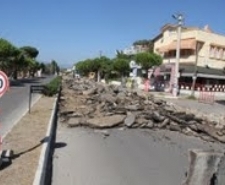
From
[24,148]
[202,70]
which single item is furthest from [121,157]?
[202,70]

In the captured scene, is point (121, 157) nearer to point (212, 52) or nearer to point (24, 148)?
point (24, 148)

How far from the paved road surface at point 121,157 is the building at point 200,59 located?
40232mm

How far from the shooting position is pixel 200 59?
6172 centimetres

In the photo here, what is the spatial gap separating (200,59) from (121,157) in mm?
51261

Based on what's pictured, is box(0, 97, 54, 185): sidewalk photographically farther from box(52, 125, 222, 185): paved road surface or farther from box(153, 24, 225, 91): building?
box(153, 24, 225, 91): building

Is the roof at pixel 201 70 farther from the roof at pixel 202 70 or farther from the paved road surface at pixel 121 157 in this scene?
the paved road surface at pixel 121 157

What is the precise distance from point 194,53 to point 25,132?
49.3 metres

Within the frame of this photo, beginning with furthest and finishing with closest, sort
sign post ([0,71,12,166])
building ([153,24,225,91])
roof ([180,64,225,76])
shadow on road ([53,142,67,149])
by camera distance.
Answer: building ([153,24,225,91]) < roof ([180,64,225,76]) < shadow on road ([53,142,67,149]) < sign post ([0,71,12,166])

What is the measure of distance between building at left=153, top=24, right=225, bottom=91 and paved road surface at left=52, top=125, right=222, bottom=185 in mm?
40232

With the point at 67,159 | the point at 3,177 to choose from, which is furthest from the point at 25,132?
the point at 3,177

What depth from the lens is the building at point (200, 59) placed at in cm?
5825

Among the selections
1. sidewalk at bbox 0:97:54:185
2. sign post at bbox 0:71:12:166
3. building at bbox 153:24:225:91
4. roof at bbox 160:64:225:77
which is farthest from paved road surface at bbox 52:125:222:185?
building at bbox 153:24:225:91

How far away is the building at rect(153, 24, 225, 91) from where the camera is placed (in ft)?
191

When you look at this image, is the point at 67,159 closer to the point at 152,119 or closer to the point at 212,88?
the point at 152,119
